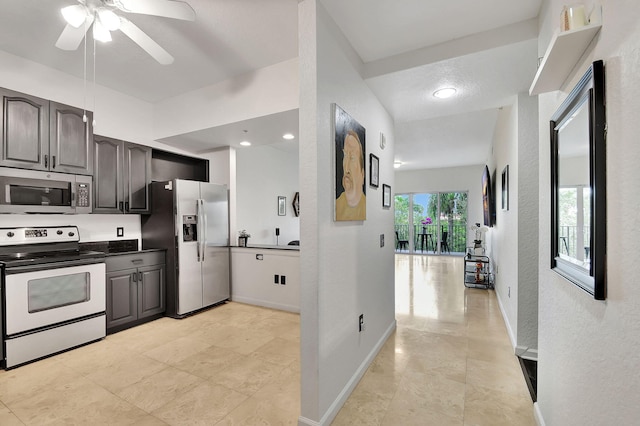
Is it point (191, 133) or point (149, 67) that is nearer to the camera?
point (149, 67)

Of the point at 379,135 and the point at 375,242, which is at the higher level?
the point at 379,135

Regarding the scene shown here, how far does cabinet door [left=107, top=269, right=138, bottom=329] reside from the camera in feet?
10.6

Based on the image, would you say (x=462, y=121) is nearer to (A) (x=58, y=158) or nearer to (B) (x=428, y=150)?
(B) (x=428, y=150)

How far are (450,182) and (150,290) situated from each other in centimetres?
867

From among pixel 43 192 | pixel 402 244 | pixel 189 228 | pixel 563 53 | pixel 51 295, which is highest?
pixel 563 53

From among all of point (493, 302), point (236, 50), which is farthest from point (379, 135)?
point (493, 302)

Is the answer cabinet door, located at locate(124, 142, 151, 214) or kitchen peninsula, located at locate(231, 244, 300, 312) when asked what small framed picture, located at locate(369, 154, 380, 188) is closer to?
kitchen peninsula, located at locate(231, 244, 300, 312)

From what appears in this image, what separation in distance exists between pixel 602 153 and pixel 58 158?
4.21 meters

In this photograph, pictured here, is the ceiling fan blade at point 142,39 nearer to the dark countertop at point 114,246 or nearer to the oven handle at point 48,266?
the oven handle at point 48,266

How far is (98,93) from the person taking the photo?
355 cm

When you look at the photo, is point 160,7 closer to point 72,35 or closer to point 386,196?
point 72,35

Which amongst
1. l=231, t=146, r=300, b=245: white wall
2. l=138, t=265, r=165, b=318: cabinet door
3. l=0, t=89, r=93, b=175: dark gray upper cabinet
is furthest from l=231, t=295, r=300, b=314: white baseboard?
l=0, t=89, r=93, b=175: dark gray upper cabinet

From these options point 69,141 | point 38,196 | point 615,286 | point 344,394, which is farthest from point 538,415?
point 69,141

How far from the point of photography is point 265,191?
6016 millimetres
